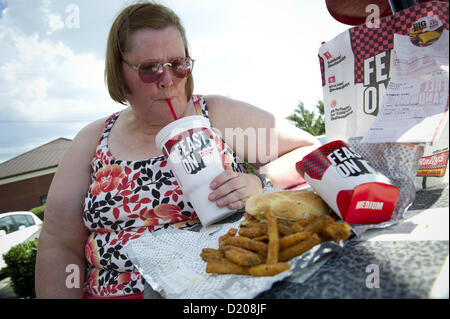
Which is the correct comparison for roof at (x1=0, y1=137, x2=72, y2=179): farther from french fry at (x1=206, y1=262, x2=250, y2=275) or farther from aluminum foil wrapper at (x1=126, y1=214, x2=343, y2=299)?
french fry at (x1=206, y1=262, x2=250, y2=275)

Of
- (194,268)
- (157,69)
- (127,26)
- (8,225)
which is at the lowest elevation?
(8,225)

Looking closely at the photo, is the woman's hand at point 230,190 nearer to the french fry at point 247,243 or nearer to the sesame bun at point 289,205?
the sesame bun at point 289,205

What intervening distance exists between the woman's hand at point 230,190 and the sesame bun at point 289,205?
0.18 meters

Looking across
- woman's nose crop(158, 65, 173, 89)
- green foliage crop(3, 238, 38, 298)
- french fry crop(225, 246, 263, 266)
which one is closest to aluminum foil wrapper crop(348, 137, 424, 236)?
french fry crop(225, 246, 263, 266)

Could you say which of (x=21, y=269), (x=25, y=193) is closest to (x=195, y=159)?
(x=21, y=269)

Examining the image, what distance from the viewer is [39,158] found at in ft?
63.8

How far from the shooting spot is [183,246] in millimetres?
1113

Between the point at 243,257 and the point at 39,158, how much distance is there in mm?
22300

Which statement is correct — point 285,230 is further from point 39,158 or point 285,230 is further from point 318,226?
point 39,158

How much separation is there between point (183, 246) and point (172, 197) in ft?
1.68

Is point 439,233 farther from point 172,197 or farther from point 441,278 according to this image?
point 172,197

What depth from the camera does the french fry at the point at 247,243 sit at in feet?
2.64

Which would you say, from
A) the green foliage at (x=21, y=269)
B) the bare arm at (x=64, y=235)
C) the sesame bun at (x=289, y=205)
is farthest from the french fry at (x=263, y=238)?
the green foliage at (x=21, y=269)
